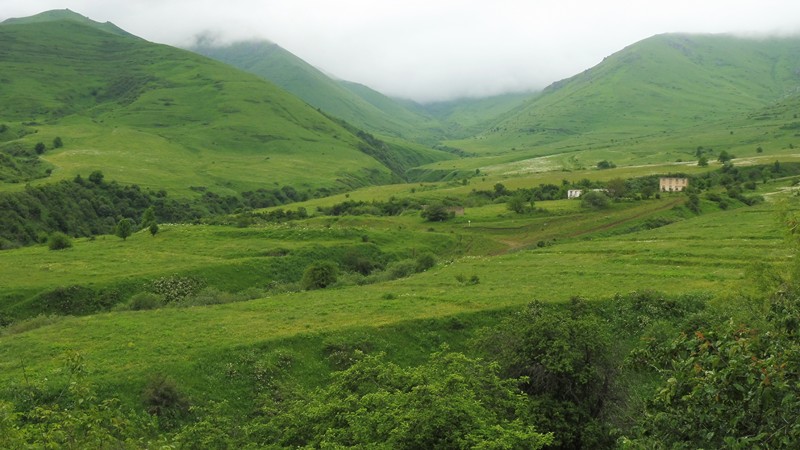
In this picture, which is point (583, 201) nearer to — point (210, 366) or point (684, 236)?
point (684, 236)

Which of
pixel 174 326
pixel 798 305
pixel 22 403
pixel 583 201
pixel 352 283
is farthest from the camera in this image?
pixel 583 201

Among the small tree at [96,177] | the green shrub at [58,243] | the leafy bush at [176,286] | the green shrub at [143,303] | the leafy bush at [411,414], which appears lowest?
the leafy bush at [176,286]

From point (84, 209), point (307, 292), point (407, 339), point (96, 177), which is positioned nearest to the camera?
point (407, 339)

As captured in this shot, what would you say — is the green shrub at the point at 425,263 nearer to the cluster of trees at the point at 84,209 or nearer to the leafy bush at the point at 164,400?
the leafy bush at the point at 164,400

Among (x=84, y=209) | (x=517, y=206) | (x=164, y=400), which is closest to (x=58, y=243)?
(x=164, y=400)

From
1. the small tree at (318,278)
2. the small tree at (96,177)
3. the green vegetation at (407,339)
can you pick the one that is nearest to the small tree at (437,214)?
the green vegetation at (407,339)

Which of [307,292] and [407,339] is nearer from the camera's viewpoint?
[407,339]

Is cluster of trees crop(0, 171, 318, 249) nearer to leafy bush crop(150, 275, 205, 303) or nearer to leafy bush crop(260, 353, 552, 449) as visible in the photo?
leafy bush crop(150, 275, 205, 303)

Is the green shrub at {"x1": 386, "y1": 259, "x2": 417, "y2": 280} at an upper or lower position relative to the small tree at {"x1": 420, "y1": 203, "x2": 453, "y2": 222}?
lower

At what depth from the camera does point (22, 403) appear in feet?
102

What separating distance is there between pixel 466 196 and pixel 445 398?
15231cm

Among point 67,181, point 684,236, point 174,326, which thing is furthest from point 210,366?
point 67,181

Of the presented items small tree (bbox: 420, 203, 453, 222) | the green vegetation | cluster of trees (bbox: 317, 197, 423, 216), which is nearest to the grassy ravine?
the green vegetation

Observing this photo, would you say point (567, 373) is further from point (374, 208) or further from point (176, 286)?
point (374, 208)
